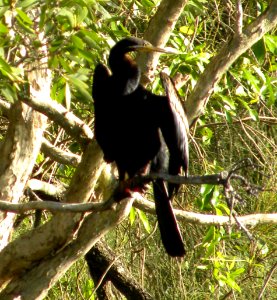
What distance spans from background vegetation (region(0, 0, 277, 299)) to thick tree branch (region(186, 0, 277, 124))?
1.13 feet

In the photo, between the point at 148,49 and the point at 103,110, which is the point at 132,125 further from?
the point at 148,49

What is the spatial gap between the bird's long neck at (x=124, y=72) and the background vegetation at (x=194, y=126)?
0.31 ft

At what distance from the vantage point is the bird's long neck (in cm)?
326

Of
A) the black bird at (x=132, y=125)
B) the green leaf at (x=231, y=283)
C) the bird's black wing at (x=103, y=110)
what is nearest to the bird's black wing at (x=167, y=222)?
the black bird at (x=132, y=125)

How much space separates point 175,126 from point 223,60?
355mm

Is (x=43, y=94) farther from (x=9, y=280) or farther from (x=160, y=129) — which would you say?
(x=9, y=280)

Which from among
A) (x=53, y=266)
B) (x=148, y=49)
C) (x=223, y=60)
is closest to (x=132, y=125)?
(x=148, y=49)

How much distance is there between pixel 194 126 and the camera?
3971 mm

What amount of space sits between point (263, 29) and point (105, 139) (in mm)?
740

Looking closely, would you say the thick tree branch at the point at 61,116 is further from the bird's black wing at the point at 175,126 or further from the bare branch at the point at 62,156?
the bird's black wing at the point at 175,126

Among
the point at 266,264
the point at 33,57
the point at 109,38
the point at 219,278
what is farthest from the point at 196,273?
the point at 33,57

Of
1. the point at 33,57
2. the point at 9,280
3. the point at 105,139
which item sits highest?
the point at 33,57

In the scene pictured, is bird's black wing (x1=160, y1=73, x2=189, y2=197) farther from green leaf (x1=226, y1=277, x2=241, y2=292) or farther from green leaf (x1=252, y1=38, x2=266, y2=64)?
green leaf (x1=226, y1=277, x2=241, y2=292)

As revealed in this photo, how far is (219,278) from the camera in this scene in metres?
4.20
